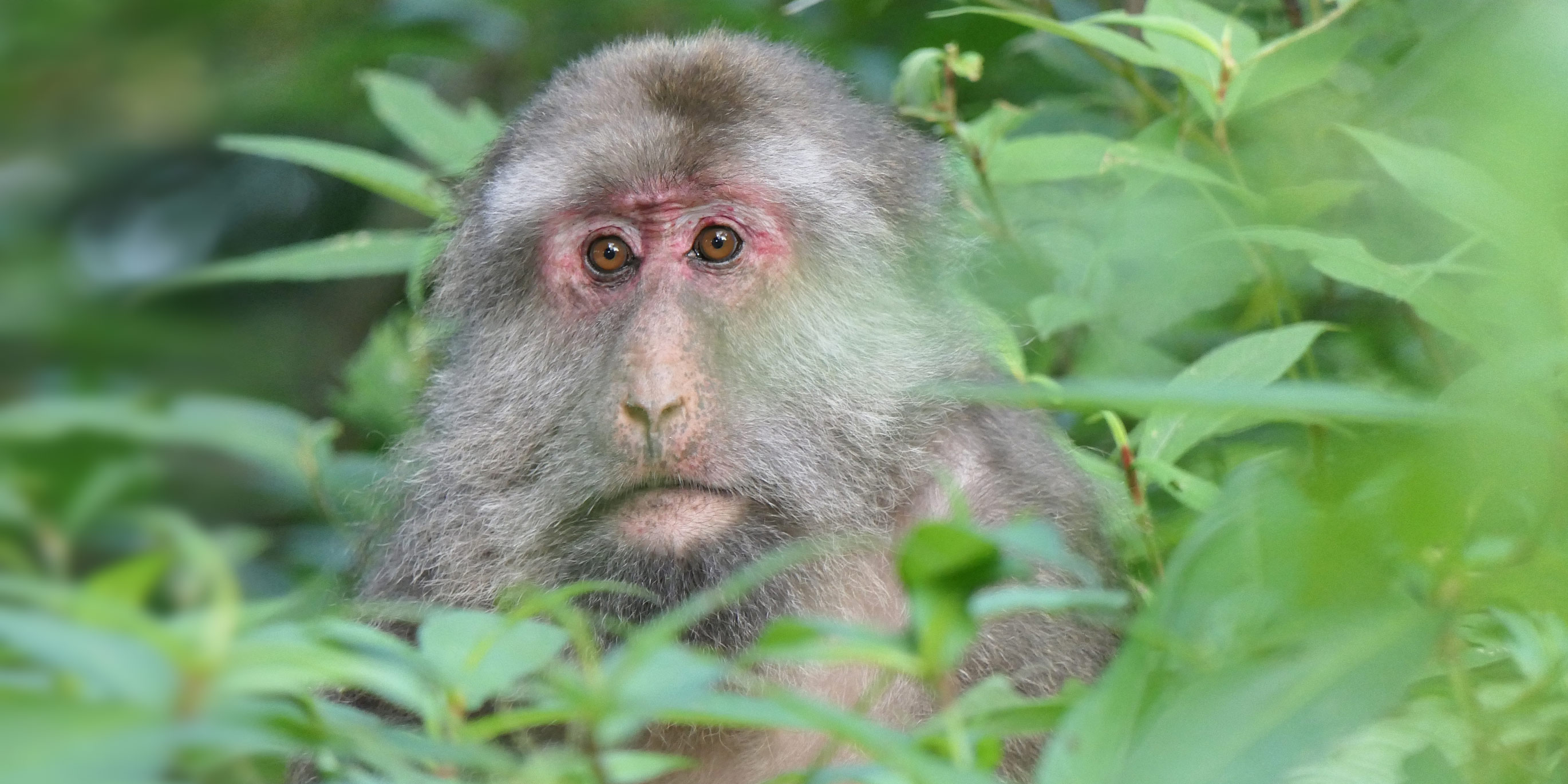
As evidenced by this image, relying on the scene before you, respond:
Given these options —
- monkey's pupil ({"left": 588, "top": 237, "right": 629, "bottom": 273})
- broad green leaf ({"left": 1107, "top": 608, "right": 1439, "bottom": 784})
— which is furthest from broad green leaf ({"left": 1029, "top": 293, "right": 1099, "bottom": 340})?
broad green leaf ({"left": 1107, "top": 608, "right": 1439, "bottom": 784})

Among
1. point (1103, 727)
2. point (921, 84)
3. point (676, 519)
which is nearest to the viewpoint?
point (1103, 727)

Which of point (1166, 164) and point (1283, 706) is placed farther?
point (1166, 164)

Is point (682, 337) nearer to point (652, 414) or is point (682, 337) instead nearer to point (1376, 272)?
point (652, 414)

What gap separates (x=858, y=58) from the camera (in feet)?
16.0

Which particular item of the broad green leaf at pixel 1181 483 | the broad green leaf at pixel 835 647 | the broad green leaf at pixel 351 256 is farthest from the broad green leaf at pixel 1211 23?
the broad green leaf at pixel 835 647

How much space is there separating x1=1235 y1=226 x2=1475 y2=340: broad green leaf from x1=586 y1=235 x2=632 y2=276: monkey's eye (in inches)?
48.7

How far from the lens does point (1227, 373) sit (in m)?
2.67

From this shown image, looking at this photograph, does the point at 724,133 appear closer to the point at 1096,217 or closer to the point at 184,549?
the point at 1096,217

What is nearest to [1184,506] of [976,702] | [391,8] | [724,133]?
[724,133]

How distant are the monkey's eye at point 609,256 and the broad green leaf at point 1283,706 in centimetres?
198

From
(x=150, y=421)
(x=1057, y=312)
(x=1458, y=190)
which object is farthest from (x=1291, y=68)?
(x=150, y=421)

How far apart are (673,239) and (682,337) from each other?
0.37 m

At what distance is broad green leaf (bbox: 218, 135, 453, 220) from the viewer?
362 cm

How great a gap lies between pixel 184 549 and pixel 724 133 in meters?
2.38
